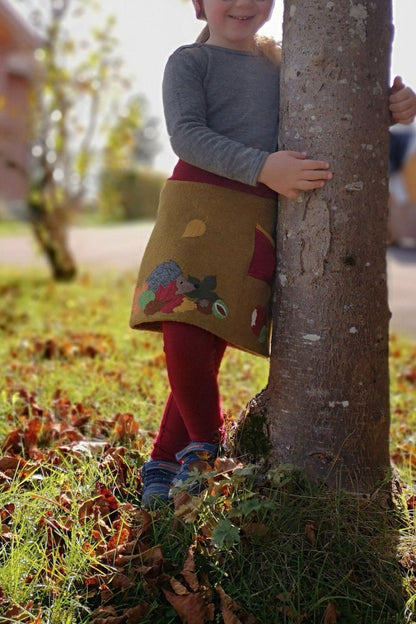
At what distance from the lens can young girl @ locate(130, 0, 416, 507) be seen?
7.41ft

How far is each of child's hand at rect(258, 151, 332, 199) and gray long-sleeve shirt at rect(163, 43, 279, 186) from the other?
3 centimetres

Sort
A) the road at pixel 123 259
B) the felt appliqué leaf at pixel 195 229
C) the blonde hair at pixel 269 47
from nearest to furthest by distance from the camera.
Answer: the felt appliqué leaf at pixel 195 229, the blonde hair at pixel 269 47, the road at pixel 123 259

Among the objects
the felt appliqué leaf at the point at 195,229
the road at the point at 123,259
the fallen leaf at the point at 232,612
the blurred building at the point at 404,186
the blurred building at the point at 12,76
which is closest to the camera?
the fallen leaf at the point at 232,612

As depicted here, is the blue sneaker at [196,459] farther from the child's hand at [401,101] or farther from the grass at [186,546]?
the child's hand at [401,101]

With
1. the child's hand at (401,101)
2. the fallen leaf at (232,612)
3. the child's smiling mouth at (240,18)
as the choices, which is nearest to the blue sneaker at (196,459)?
the fallen leaf at (232,612)

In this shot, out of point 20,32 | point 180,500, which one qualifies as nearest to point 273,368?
point 180,500

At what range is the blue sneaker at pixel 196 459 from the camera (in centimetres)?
232

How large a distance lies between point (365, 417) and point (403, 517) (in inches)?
12.2

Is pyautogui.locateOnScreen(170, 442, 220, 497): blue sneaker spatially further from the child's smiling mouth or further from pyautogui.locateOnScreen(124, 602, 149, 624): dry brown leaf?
the child's smiling mouth

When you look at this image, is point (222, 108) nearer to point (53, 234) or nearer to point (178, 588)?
point (178, 588)

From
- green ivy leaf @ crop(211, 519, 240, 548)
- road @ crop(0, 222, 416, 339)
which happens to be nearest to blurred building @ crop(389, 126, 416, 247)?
road @ crop(0, 222, 416, 339)

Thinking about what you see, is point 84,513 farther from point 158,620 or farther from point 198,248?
point 198,248

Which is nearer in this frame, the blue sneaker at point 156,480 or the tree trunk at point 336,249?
the tree trunk at point 336,249

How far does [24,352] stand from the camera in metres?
4.39
